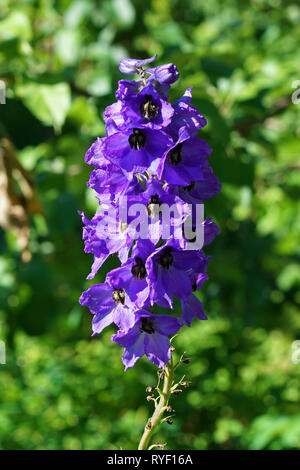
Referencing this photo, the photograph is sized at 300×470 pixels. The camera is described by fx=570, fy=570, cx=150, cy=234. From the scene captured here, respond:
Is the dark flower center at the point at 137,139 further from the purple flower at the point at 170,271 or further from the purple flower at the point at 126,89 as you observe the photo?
the purple flower at the point at 170,271

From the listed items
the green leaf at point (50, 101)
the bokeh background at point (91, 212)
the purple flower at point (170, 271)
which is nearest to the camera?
the purple flower at point (170, 271)

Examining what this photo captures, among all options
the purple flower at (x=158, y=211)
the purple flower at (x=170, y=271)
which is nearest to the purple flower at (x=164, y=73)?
the purple flower at (x=158, y=211)

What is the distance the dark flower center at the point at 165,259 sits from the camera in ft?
3.56

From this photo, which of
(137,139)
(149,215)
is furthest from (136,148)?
(149,215)

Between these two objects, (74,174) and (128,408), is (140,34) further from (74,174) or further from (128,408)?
(128,408)

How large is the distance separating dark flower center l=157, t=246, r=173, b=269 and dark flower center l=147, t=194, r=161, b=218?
0.25 ft

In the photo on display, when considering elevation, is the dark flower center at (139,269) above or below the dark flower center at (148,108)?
below

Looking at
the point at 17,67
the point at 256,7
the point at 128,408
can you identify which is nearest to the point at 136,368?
the point at 128,408

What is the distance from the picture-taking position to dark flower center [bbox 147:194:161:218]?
3.50 ft

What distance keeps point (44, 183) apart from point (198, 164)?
5.50 feet

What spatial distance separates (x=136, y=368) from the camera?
2.71 metres

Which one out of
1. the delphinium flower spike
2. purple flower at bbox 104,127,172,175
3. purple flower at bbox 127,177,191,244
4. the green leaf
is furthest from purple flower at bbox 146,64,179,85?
Answer: the green leaf

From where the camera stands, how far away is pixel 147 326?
3.62ft

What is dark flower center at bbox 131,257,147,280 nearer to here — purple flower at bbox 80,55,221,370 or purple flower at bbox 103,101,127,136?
purple flower at bbox 80,55,221,370
